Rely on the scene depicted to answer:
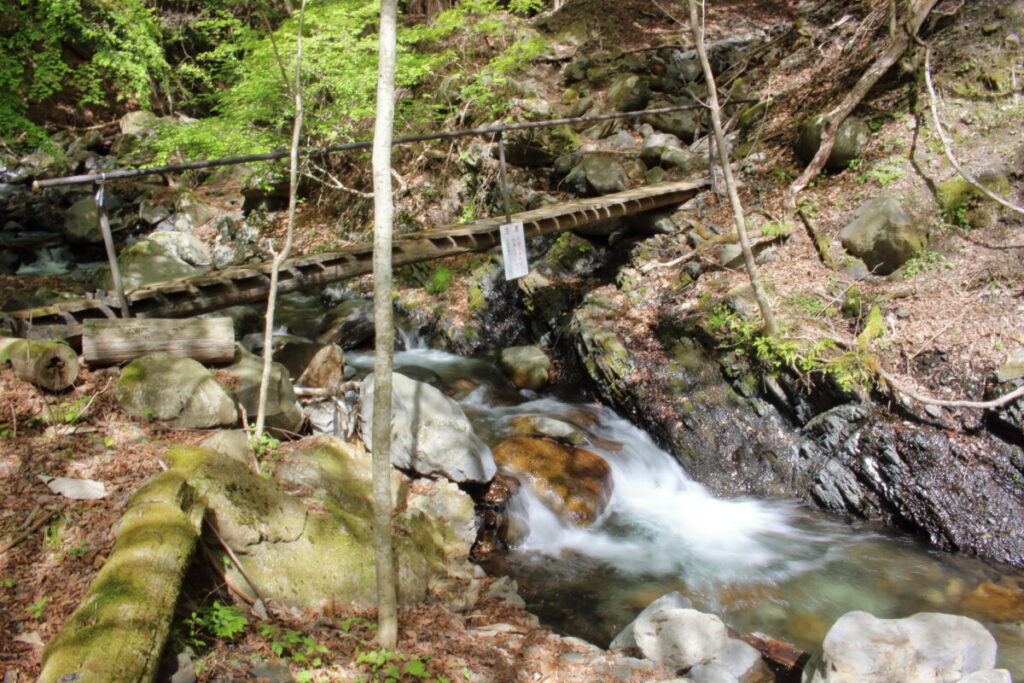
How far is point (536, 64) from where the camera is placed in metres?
13.0

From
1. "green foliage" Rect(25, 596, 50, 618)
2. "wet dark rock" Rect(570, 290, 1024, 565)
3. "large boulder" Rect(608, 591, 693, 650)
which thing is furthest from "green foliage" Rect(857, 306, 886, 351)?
"green foliage" Rect(25, 596, 50, 618)

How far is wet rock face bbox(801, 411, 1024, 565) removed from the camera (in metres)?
4.62

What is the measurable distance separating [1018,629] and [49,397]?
6754mm

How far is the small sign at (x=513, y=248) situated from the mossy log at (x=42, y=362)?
3.72 metres

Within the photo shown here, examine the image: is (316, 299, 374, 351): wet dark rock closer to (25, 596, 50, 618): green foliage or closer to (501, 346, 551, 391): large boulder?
(501, 346, 551, 391): large boulder

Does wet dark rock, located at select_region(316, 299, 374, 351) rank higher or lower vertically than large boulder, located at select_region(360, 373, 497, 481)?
higher

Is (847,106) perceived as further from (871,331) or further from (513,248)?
(513,248)

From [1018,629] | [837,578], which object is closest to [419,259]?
[837,578]

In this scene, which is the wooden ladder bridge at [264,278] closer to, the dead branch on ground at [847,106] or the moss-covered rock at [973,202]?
the dead branch on ground at [847,106]

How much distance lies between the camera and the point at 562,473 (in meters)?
5.75

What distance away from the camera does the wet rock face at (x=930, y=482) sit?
462 cm

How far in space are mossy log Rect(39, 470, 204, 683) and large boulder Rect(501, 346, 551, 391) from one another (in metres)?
5.14

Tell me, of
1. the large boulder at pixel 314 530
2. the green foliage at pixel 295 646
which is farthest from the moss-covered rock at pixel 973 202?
the green foliage at pixel 295 646

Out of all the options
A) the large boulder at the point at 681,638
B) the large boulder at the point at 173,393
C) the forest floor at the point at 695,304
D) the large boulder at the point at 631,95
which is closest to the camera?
the forest floor at the point at 695,304
